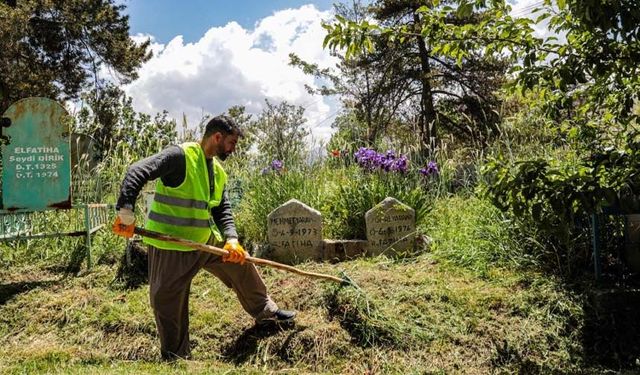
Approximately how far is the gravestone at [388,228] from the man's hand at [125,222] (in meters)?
2.83

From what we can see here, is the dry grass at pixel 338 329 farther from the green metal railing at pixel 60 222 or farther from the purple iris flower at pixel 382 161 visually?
the purple iris flower at pixel 382 161

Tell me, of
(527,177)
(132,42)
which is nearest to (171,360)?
(527,177)

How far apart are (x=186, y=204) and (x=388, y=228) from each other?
250cm

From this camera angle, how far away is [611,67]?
3.39m

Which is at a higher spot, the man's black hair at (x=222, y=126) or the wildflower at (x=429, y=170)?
the man's black hair at (x=222, y=126)

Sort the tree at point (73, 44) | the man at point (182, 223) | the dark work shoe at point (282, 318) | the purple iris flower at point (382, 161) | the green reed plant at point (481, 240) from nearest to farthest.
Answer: the man at point (182, 223)
the dark work shoe at point (282, 318)
the green reed plant at point (481, 240)
the purple iris flower at point (382, 161)
the tree at point (73, 44)

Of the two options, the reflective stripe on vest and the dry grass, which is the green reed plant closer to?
the dry grass

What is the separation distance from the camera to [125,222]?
3.62 m

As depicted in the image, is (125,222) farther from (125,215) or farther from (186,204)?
(186,204)

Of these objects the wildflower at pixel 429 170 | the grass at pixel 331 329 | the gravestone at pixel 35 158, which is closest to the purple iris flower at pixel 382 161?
the wildflower at pixel 429 170

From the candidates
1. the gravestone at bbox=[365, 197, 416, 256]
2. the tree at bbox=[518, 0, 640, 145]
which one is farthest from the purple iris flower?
the tree at bbox=[518, 0, 640, 145]

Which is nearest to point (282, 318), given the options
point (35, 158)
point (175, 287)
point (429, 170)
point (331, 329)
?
point (331, 329)

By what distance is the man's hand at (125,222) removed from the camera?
3.60 metres

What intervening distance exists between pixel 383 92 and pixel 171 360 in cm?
1328
